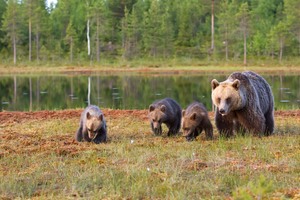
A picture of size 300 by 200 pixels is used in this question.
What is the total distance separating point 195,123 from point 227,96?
1.37 meters

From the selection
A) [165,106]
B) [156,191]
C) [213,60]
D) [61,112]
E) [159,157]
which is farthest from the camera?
[213,60]

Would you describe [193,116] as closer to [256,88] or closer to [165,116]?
[165,116]

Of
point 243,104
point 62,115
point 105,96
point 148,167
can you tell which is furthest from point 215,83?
point 105,96

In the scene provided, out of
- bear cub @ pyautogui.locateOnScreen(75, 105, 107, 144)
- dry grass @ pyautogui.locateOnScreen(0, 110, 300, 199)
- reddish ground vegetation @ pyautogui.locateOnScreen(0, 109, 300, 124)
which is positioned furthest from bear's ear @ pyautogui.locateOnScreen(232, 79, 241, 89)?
reddish ground vegetation @ pyautogui.locateOnScreen(0, 109, 300, 124)

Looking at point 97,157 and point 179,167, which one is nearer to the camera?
point 179,167

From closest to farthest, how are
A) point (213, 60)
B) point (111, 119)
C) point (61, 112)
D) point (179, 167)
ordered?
point (179, 167) < point (111, 119) < point (61, 112) < point (213, 60)

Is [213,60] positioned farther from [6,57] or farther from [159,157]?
[159,157]

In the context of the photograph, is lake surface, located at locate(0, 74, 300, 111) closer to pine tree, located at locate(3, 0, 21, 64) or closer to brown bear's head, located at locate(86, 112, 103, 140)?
brown bear's head, located at locate(86, 112, 103, 140)

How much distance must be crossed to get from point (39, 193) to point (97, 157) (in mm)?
2592

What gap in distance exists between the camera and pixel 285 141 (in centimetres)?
1070

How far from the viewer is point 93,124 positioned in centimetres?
1193

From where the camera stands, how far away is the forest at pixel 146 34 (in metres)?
64.1

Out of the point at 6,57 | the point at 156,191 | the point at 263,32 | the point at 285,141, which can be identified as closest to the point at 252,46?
the point at 263,32

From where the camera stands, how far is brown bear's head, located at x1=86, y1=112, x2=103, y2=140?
39.1ft
